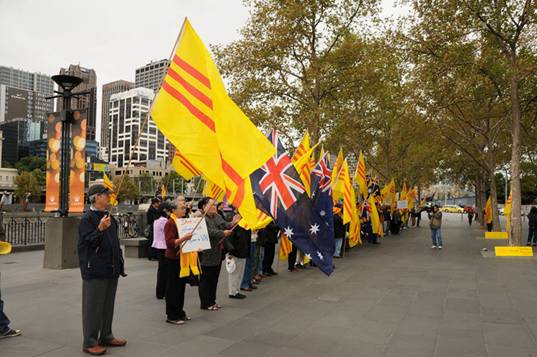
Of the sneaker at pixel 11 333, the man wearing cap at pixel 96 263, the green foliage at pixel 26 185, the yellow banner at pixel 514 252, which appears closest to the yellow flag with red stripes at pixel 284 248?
the man wearing cap at pixel 96 263

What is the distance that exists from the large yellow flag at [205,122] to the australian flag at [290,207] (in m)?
0.85

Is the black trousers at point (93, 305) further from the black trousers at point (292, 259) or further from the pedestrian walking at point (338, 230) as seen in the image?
the pedestrian walking at point (338, 230)

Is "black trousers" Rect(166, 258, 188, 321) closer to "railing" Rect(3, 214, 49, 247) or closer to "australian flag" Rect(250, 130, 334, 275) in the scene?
"australian flag" Rect(250, 130, 334, 275)

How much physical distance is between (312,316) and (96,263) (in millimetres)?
3630

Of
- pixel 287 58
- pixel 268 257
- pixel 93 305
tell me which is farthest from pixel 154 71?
pixel 93 305

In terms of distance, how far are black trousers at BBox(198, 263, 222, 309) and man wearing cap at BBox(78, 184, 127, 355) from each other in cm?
225

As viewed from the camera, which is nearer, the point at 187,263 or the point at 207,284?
the point at 187,263

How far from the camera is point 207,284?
762cm

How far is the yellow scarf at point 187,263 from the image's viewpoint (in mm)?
6668

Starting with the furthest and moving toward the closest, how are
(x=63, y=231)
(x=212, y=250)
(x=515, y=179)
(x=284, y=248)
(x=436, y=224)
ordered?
(x=436, y=224) → (x=515, y=179) → (x=63, y=231) → (x=284, y=248) → (x=212, y=250)

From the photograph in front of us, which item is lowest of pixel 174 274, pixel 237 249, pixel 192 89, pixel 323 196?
pixel 174 274

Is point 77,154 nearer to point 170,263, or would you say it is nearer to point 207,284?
point 207,284

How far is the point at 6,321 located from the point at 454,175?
39.5 meters

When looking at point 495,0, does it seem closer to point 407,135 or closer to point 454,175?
point 407,135
